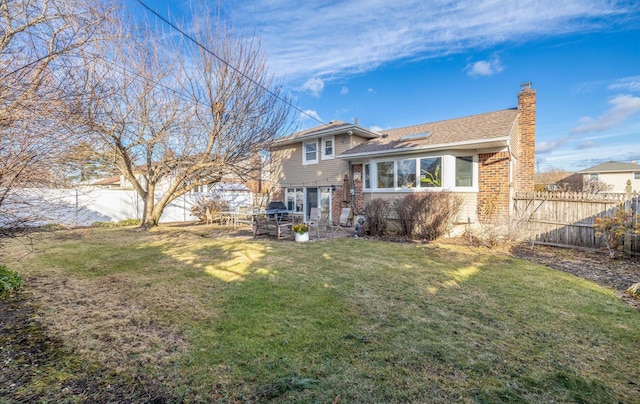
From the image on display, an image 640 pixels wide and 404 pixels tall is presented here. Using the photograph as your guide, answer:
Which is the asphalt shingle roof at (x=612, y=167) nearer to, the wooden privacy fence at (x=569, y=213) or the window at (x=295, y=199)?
the wooden privacy fence at (x=569, y=213)

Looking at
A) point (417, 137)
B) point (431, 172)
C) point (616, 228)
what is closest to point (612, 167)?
point (417, 137)

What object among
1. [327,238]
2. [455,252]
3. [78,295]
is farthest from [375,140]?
[78,295]

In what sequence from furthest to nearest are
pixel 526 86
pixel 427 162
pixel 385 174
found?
pixel 385 174 < pixel 526 86 < pixel 427 162

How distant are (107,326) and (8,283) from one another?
2289 millimetres

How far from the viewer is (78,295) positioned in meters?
4.34

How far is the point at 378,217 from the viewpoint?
34.2 ft

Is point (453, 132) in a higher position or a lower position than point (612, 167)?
lower

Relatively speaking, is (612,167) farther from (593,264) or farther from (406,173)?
(593,264)

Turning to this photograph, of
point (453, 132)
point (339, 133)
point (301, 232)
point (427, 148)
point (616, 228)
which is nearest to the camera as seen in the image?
point (616, 228)

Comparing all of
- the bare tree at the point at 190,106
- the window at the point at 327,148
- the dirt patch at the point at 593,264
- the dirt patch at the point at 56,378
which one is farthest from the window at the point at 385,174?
the dirt patch at the point at 56,378

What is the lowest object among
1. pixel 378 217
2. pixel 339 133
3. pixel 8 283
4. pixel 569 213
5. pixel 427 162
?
pixel 8 283

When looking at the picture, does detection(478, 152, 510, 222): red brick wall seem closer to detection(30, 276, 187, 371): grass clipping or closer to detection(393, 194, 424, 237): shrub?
detection(393, 194, 424, 237): shrub

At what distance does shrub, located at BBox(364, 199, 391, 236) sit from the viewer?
10.4m

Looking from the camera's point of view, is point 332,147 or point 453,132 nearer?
point 453,132
